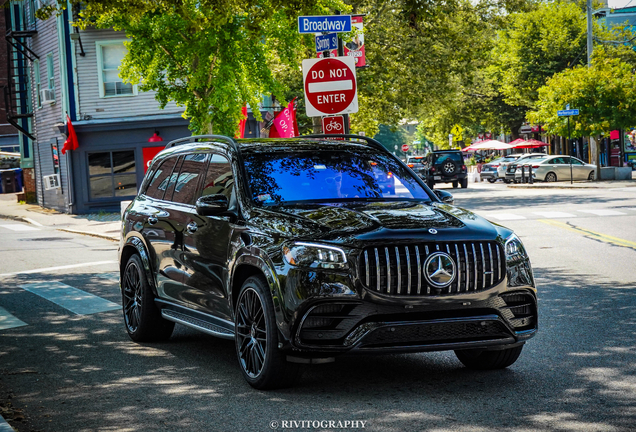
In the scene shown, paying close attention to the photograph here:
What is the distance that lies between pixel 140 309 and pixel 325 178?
248 centimetres

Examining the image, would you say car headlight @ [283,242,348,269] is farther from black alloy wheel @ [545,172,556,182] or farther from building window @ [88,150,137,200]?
black alloy wheel @ [545,172,556,182]

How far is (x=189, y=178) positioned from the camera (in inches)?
303

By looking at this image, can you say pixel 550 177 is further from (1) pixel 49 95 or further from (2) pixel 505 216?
(1) pixel 49 95

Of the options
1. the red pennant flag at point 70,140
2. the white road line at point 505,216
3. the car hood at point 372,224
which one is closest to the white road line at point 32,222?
the red pennant flag at point 70,140

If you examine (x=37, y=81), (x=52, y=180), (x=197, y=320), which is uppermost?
(x=37, y=81)

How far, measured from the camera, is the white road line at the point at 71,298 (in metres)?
10.5

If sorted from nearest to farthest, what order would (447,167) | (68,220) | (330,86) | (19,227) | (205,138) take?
1. (205,138)
2. (330,86)
3. (19,227)
4. (68,220)
5. (447,167)

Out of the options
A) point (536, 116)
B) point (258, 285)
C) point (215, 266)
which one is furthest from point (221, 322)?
point (536, 116)

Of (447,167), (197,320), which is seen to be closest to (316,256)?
(197,320)

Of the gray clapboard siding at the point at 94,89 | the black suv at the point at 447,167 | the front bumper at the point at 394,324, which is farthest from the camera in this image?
the black suv at the point at 447,167

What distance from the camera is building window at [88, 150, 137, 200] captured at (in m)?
33.6

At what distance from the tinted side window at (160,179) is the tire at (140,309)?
644 mm

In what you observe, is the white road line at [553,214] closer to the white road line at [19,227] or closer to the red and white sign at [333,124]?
the red and white sign at [333,124]

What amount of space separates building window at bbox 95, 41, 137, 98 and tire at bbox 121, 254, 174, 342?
2599 cm
